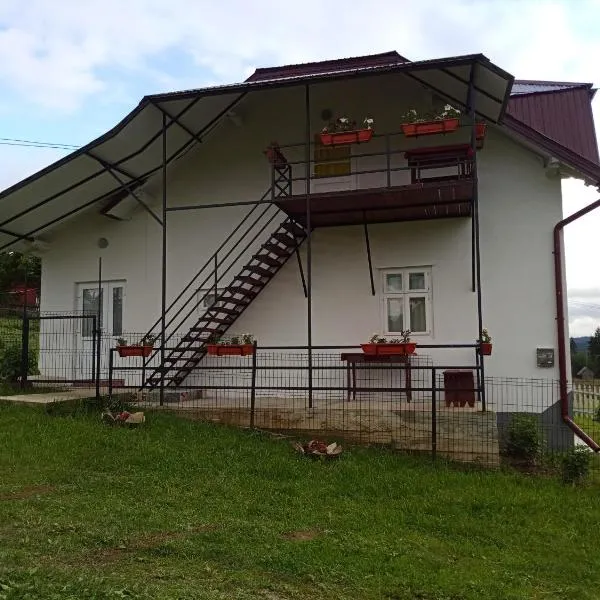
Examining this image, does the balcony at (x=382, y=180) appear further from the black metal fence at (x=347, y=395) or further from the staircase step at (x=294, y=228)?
the black metal fence at (x=347, y=395)

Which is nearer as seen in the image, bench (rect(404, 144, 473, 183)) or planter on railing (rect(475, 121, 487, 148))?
planter on railing (rect(475, 121, 487, 148))

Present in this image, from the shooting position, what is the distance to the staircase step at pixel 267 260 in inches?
451

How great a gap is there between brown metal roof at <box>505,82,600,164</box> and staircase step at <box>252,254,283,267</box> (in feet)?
16.9

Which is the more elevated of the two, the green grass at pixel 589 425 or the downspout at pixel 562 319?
the downspout at pixel 562 319

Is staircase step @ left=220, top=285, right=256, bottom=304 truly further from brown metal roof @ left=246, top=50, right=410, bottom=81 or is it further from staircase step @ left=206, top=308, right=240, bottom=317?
→ brown metal roof @ left=246, top=50, right=410, bottom=81

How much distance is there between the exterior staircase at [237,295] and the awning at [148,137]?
2.58m

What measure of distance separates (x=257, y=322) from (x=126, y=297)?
3152 mm

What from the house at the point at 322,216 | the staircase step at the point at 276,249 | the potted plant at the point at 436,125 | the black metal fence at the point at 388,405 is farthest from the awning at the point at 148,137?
the black metal fence at the point at 388,405

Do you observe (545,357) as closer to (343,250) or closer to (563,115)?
(343,250)

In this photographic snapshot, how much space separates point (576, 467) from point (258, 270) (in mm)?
6460

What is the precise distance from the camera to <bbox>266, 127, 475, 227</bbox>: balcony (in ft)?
32.9

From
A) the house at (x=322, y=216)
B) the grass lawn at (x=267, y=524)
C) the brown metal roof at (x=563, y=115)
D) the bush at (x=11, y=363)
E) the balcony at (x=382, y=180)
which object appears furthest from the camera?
the bush at (x=11, y=363)

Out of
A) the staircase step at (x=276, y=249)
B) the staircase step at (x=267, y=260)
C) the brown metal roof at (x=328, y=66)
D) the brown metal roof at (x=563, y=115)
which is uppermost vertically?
the brown metal roof at (x=328, y=66)

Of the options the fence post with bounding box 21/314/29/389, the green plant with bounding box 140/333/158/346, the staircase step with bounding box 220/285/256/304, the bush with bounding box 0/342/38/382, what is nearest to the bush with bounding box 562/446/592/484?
the staircase step with bounding box 220/285/256/304
